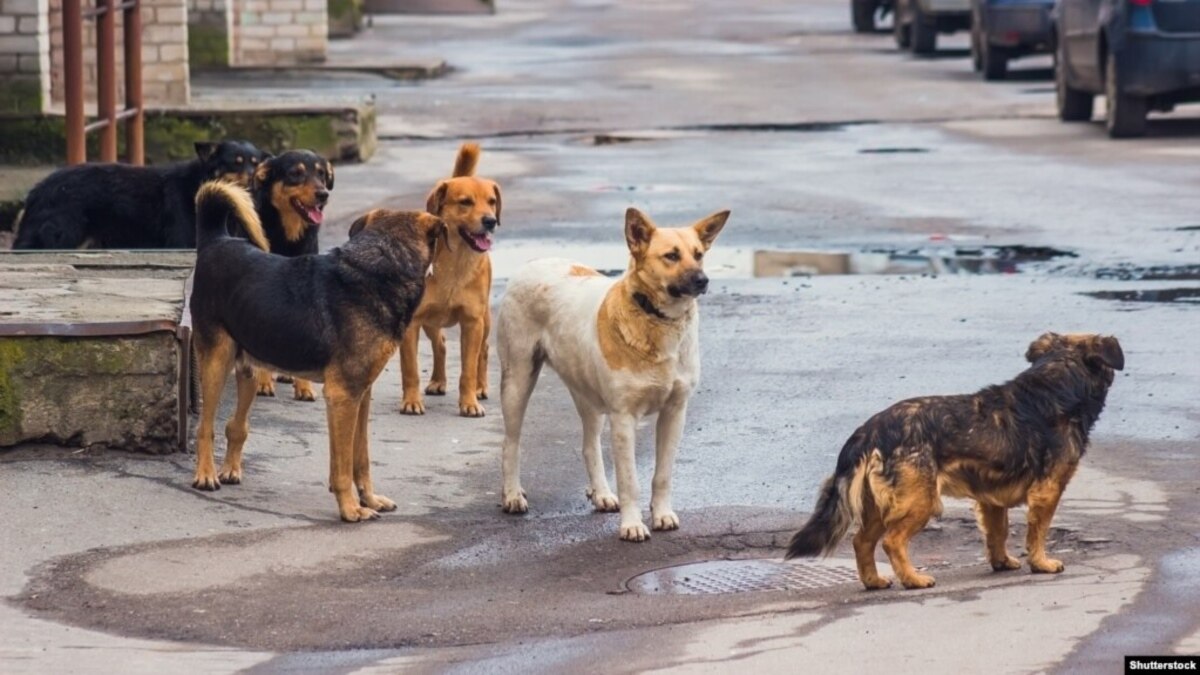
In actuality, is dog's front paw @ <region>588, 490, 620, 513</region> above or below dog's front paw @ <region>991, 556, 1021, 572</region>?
below

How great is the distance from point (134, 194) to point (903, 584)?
227 inches

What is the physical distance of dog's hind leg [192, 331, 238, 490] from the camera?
8.52m

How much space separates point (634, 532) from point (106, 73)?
846 cm

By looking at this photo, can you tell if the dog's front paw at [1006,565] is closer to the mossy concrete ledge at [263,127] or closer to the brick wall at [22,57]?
the brick wall at [22,57]

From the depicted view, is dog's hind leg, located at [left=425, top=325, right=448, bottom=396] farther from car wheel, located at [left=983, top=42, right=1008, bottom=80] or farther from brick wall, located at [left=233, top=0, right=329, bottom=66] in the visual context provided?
brick wall, located at [left=233, top=0, right=329, bottom=66]

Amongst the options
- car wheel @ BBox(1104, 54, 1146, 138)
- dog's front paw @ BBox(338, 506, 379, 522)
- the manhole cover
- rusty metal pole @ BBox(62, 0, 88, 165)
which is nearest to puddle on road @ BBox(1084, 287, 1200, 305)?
the manhole cover

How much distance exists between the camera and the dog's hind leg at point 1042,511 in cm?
716

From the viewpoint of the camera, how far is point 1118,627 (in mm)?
6438

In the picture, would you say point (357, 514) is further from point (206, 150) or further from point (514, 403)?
point (206, 150)

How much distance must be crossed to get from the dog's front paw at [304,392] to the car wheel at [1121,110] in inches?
476

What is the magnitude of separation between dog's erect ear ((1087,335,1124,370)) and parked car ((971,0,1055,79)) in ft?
67.1

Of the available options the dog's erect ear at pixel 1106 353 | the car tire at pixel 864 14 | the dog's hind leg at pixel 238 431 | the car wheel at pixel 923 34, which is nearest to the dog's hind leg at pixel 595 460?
the dog's hind leg at pixel 238 431

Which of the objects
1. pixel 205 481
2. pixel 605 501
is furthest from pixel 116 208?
pixel 605 501

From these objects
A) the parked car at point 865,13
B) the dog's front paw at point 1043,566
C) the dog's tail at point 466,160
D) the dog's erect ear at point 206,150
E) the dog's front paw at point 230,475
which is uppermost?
the dog's tail at point 466,160
